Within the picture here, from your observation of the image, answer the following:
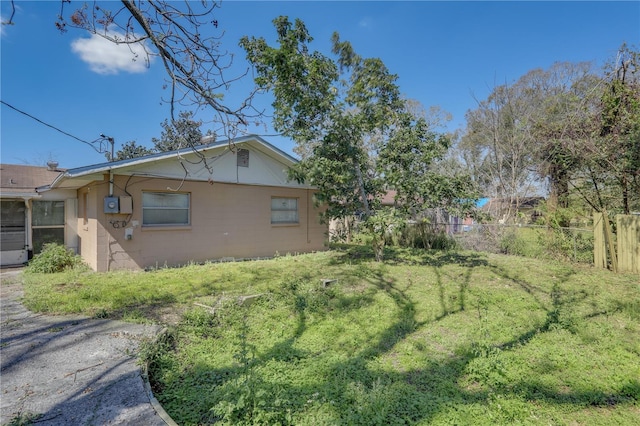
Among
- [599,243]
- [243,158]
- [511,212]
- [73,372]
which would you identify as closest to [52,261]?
[243,158]

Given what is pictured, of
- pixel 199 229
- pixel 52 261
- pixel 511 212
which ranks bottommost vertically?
pixel 52 261

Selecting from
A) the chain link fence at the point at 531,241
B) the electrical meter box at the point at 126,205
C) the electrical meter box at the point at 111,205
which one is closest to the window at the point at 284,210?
the electrical meter box at the point at 126,205

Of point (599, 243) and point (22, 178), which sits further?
point (22, 178)

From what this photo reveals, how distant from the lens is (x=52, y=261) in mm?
7617

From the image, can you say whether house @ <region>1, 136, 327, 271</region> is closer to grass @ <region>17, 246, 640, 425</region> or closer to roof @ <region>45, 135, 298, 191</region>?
roof @ <region>45, 135, 298, 191</region>

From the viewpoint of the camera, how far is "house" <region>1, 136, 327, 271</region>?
292 inches

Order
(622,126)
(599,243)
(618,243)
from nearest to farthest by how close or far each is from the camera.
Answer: (622,126)
(618,243)
(599,243)

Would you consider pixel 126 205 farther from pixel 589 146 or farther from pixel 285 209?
pixel 589 146

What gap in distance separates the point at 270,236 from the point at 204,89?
7620 millimetres

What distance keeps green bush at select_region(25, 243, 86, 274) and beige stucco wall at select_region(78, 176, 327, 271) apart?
432 millimetres

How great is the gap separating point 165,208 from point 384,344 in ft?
22.9

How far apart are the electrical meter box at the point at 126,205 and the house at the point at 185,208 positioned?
20 mm

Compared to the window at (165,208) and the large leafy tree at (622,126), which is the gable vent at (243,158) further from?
the large leafy tree at (622,126)

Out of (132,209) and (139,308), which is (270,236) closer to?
(132,209)
